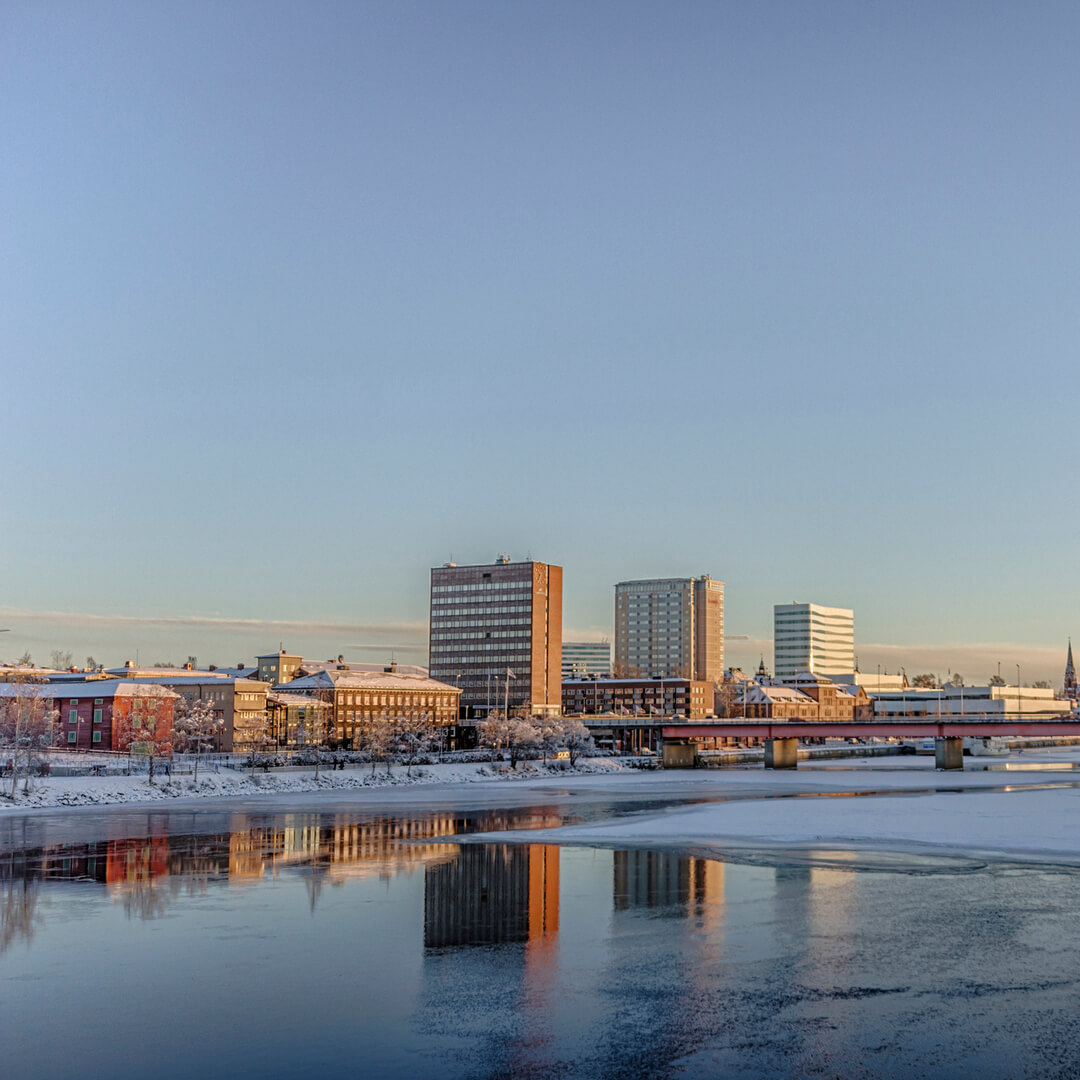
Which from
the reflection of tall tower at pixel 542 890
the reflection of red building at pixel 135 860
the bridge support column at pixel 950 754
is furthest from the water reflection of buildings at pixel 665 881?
the bridge support column at pixel 950 754

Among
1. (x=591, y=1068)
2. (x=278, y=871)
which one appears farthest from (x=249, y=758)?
(x=591, y=1068)

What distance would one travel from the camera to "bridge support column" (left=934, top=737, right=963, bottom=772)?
6009 inches

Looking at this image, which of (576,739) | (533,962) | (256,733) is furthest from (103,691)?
(533,962)

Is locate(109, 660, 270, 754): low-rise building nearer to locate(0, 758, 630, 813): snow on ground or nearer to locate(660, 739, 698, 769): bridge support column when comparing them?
locate(0, 758, 630, 813): snow on ground

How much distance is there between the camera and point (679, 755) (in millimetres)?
165250

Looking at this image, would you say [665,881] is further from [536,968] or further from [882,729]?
[882,729]

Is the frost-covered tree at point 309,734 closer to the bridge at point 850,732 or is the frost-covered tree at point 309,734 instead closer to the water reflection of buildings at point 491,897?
the bridge at point 850,732

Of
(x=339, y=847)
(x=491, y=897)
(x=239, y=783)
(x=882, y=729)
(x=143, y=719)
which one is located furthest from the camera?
(x=882, y=729)

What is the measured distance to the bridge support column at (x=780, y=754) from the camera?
160750 mm

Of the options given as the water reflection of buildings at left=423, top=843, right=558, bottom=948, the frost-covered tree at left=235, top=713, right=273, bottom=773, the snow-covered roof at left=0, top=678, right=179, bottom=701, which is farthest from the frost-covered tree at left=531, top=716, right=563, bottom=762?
the water reflection of buildings at left=423, top=843, right=558, bottom=948

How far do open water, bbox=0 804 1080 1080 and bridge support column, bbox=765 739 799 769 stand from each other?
117 metres

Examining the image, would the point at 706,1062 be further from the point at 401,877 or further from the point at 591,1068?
the point at 401,877

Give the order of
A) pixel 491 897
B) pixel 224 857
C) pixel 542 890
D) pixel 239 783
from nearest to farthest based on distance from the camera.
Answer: pixel 491 897, pixel 542 890, pixel 224 857, pixel 239 783

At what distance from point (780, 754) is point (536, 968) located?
141414 mm
